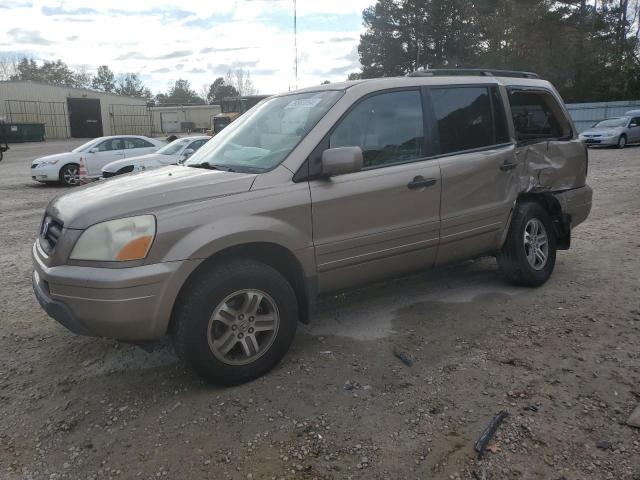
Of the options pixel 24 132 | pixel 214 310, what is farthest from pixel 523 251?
pixel 24 132

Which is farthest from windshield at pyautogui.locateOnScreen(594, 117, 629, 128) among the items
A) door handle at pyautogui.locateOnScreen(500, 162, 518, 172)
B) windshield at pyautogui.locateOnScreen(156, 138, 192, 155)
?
door handle at pyautogui.locateOnScreen(500, 162, 518, 172)

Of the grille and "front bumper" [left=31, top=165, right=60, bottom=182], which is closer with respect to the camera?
the grille

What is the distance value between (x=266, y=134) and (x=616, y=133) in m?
23.2

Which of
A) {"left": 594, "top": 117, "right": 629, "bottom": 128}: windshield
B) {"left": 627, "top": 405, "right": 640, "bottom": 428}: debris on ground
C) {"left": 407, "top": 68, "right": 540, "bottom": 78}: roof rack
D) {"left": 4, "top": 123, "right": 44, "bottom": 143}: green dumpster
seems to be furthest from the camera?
{"left": 4, "top": 123, "right": 44, "bottom": 143}: green dumpster

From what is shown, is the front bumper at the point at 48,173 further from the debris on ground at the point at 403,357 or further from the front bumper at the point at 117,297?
the debris on ground at the point at 403,357

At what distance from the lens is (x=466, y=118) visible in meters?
4.52

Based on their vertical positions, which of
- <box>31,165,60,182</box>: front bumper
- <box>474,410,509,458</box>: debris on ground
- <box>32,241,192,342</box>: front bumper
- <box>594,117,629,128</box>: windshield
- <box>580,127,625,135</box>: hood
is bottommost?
<box>474,410,509,458</box>: debris on ground

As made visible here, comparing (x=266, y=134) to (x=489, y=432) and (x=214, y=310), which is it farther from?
(x=489, y=432)

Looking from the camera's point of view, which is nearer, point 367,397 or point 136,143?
point 367,397

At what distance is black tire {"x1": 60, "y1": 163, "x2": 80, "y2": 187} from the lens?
48.9 feet

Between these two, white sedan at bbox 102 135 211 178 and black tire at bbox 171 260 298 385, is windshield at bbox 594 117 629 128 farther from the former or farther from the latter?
→ black tire at bbox 171 260 298 385

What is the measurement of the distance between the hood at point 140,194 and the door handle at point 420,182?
1251 millimetres

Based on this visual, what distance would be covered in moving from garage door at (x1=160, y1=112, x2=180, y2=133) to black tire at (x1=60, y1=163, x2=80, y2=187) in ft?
162

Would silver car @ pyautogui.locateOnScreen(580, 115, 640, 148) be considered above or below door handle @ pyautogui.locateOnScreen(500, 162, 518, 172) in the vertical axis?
above
